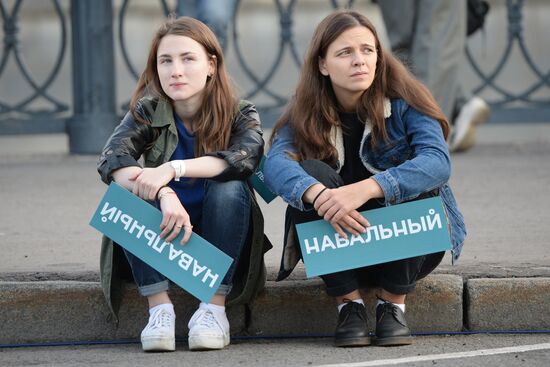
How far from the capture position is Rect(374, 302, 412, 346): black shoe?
4.24m

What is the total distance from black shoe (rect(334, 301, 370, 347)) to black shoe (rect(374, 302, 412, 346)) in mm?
→ 43

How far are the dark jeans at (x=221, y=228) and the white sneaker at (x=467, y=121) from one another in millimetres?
3499

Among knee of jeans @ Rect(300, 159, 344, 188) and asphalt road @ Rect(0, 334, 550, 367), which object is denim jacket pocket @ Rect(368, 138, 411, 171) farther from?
asphalt road @ Rect(0, 334, 550, 367)

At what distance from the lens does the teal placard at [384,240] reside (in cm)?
416

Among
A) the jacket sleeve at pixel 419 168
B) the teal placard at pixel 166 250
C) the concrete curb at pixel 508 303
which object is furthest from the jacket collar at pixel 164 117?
the concrete curb at pixel 508 303

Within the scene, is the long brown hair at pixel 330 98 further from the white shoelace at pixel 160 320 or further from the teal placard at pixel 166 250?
the white shoelace at pixel 160 320

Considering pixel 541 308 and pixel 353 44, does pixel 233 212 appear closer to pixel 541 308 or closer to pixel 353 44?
pixel 353 44

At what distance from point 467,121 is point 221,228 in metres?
3.60

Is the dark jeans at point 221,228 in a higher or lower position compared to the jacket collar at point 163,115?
lower

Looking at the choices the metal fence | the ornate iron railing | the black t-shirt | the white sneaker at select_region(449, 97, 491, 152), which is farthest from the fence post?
the black t-shirt

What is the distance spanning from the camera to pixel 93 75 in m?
7.98

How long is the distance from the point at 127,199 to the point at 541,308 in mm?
1385

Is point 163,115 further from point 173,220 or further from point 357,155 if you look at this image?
point 357,155

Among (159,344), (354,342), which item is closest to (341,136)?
(354,342)
